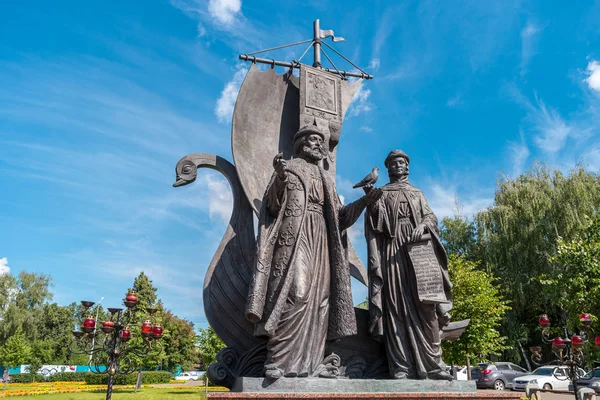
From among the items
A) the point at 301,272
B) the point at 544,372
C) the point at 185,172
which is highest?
the point at 185,172

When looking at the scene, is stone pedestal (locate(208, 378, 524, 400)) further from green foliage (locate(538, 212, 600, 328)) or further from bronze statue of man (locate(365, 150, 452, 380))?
green foliage (locate(538, 212, 600, 328))

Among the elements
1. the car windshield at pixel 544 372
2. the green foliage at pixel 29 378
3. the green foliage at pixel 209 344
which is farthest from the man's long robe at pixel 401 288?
the green foliage at pixel 29 378

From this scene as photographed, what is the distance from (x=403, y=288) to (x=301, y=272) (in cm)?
130

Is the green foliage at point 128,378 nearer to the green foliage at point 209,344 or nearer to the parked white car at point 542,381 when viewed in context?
the green foliage at point 209,344

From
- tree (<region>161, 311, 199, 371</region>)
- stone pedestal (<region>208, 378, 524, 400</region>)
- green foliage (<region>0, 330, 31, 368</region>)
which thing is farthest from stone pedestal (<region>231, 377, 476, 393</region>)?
tree (<region>161, 311, 199, 371</region>)

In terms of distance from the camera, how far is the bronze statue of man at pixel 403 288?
5.22 metres

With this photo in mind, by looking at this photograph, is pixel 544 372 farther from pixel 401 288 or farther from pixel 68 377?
pixel 68 377

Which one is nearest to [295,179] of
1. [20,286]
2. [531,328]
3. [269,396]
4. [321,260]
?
[321,260]

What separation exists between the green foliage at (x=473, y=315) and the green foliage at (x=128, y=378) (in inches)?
636

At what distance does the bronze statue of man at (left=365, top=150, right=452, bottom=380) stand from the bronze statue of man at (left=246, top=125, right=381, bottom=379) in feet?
1.18

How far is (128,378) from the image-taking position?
24.7 metres

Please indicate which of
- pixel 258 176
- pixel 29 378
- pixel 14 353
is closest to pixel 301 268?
pixel 258 176

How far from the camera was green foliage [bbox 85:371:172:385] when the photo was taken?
24.3 meters

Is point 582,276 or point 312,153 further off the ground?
point 312,153
